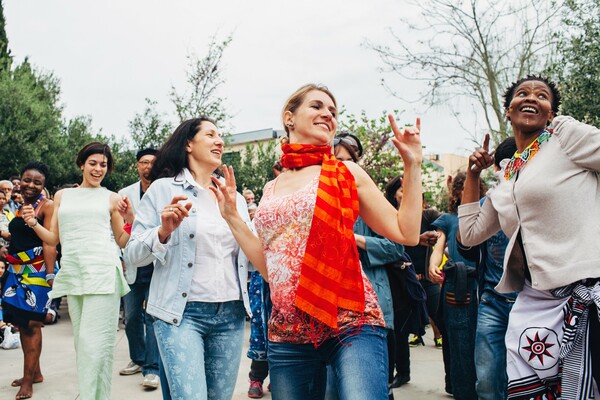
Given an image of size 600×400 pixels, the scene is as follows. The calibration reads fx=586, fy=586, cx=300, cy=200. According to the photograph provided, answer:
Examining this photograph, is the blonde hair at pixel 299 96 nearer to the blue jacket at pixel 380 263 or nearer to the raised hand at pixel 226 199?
the raised hand at pixel 226 199

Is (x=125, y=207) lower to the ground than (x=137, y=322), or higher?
higher

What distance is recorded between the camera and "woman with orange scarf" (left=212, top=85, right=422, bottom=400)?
2.39 m

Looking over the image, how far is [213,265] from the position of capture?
3.34 meters

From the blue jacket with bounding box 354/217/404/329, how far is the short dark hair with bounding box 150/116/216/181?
1.38 meters

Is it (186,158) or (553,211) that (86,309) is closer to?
(186,158)

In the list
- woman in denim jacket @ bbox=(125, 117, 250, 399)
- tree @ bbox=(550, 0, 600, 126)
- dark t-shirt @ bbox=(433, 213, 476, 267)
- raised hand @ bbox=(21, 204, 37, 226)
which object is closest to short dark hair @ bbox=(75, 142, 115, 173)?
raised hand @ bbox=(21, 204, 37, 226)

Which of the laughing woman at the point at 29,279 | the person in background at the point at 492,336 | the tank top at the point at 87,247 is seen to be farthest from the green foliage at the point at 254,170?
the person in background at the point at 492,336

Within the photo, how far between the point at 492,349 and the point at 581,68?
884cm

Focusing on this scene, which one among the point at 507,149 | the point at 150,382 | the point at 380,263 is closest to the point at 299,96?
the point at 380,263

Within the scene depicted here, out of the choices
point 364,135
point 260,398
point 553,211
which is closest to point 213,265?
point 553,211

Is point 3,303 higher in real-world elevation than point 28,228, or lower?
lower

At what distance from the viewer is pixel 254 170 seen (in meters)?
21.6

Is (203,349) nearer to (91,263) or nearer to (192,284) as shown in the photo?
(192,284)

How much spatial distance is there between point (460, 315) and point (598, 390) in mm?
2248
